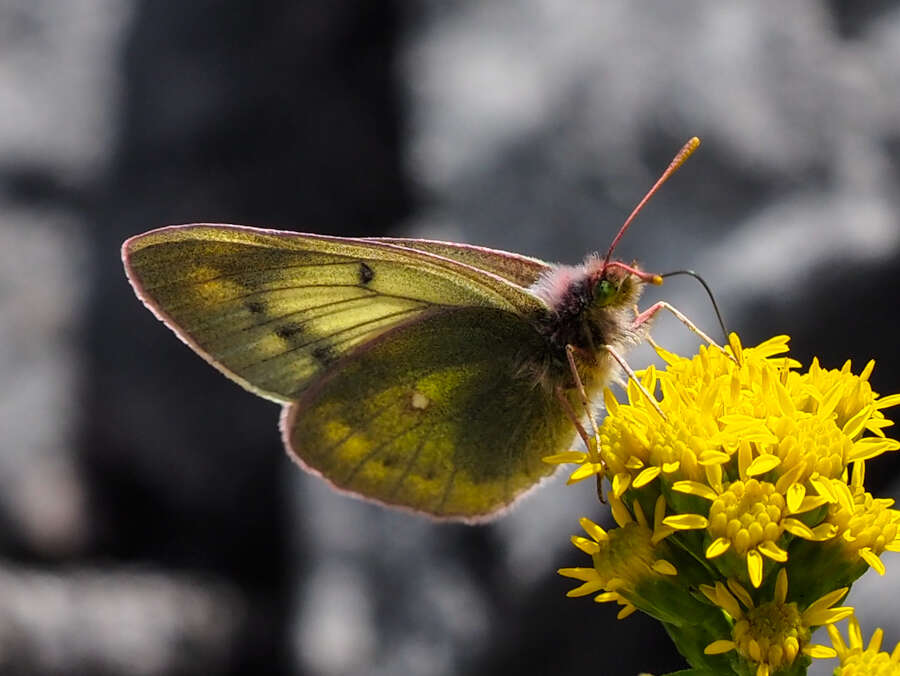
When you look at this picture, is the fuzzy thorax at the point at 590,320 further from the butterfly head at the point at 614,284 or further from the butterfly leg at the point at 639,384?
the butterfly leg at the point at 639,384

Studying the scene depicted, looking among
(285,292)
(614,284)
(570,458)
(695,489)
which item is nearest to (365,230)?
(285,292)

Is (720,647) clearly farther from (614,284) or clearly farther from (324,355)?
(324,355)

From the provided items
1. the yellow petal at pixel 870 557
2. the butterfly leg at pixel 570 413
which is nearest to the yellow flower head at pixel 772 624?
the yellow petal at pixel 870 557

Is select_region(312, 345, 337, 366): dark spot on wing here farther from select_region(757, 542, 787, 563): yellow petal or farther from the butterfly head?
select_region(757, 542, 787, 563): yellow petal

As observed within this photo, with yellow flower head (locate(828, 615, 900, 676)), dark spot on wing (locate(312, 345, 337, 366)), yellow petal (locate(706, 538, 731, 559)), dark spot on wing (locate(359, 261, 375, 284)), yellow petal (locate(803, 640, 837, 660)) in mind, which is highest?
dark spot on wing (locate(359, 261, 375, 284))

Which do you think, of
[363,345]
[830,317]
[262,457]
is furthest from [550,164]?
[363,345]

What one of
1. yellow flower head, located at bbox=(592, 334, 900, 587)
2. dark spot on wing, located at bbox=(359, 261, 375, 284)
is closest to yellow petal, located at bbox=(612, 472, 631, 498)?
yellow flower head, located at bbox=(592, 334, 900, 587)
